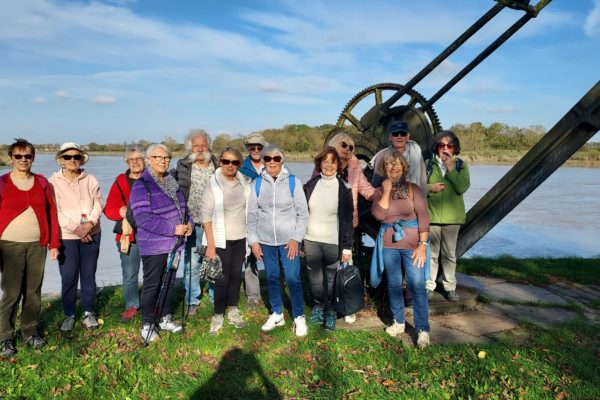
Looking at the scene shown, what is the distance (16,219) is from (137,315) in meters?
1.69

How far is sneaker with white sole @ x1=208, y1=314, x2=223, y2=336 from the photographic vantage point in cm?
452

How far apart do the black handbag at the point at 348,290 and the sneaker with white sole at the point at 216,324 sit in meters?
1.24

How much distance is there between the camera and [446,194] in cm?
482

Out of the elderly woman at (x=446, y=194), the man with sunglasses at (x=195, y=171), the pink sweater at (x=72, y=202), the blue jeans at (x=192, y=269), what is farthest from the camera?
the blue jeans at (x=192, y=269)

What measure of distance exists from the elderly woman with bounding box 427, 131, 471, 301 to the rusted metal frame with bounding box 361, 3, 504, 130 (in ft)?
4.05

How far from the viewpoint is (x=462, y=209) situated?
16.0 ft

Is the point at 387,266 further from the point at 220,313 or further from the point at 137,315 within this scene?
the point at 137,315

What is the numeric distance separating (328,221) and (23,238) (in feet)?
9.35

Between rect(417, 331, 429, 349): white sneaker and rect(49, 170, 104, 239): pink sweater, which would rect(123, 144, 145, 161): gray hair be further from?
rect(417, 331, 429, 349): white sneaker

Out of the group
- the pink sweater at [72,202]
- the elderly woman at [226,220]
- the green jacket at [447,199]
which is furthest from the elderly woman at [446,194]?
the pink sweater at [72,202]

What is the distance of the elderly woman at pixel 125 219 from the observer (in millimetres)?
4621

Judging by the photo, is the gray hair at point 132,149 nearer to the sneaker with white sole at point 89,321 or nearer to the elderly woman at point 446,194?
the sneaker with white sole at point 89,321

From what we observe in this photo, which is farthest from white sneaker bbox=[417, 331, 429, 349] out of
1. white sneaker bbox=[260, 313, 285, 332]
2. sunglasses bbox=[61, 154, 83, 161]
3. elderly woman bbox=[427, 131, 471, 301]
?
sunglasses bbox=[61, 154, 83, 161]

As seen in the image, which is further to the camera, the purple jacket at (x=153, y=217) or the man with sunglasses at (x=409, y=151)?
the man with sunglasses at (x=409, y=151)
